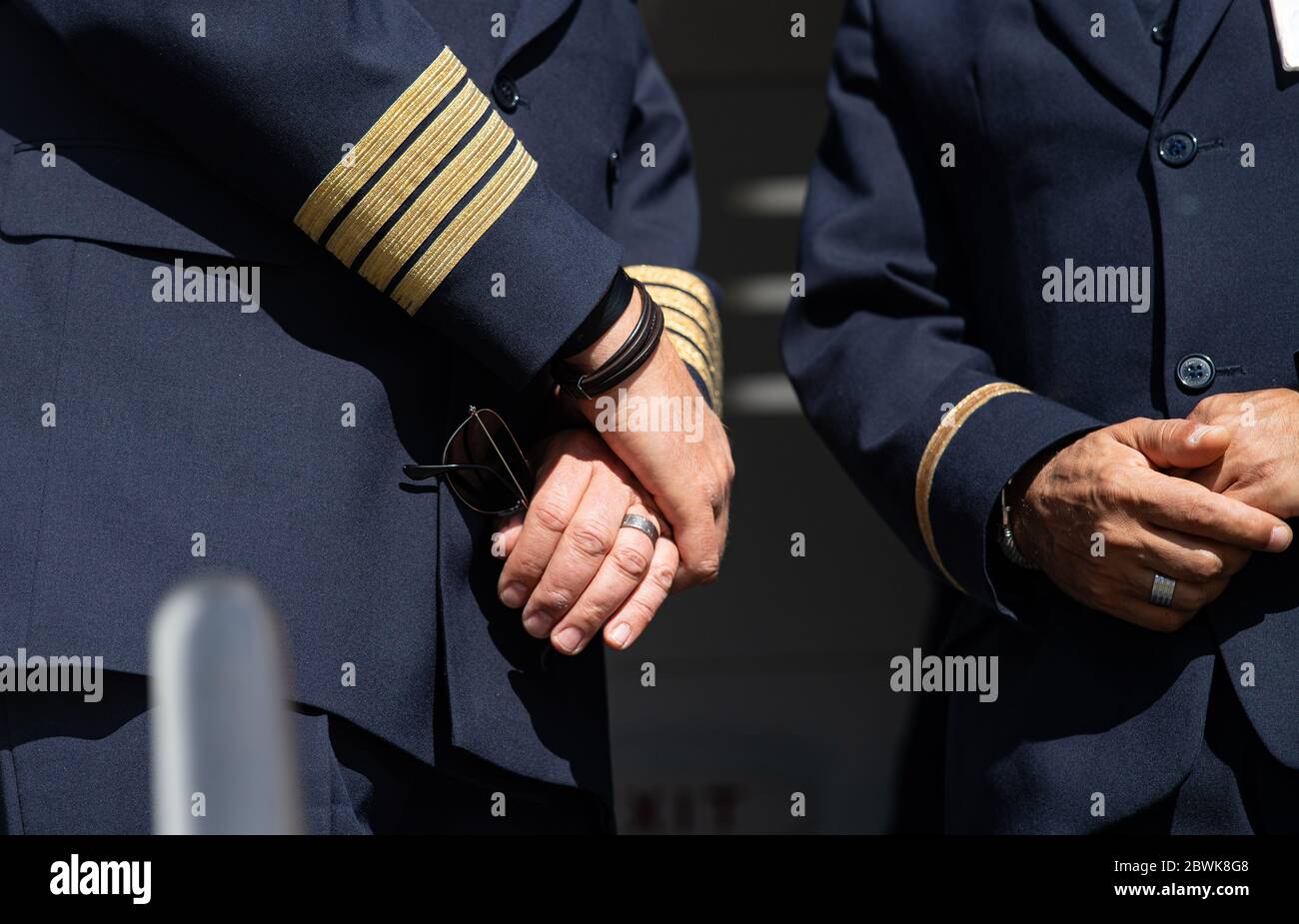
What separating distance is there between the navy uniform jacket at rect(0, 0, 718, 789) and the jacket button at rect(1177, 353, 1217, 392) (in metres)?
0.59

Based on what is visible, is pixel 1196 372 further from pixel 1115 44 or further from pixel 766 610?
pixel 766 610

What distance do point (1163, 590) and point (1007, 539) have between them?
19cm

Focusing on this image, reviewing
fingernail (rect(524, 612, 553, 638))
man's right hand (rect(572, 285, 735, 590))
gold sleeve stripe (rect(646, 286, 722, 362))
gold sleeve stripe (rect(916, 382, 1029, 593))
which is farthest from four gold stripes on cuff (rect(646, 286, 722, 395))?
fingernail (rect(524, 612, 553, 638))

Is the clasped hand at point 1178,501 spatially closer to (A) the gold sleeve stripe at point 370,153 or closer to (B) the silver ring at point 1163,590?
(B) the silver ring at point 1163,590

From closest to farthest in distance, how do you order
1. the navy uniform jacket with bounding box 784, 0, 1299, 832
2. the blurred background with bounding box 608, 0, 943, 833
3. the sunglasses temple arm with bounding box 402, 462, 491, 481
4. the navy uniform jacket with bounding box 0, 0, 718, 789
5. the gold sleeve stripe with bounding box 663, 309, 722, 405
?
the navy uniform jacket with bounding box 0, 0, 718, 789 < the sunglasses temple arm with bounding box 402, 462, 491, 481 < the navy uniform jacket with bounding box 784, 0, 1299, 832 < the gold sleeve stripe with bounding box 663, 309, 722, 405 < the blurred background with bounding box 608, 0, 943, 833

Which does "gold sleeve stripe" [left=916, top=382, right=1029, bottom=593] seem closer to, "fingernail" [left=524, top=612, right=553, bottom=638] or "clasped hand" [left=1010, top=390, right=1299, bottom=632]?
"clasped hand" [left=1010, top=390, right=1299, bottom=632]

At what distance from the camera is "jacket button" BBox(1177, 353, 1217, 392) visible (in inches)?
53.1

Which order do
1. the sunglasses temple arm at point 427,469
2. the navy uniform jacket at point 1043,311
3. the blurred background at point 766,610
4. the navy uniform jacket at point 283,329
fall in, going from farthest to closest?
the blurred background at point 766,610 < the navy uniform jacket at point 1043,311 < the sunglasses temple arm at point 427,469 < the navy uniform jacket at point 283,329

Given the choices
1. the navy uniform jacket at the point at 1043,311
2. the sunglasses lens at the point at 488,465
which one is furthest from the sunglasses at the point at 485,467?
the navy uniform jacket at the point at 1043,311

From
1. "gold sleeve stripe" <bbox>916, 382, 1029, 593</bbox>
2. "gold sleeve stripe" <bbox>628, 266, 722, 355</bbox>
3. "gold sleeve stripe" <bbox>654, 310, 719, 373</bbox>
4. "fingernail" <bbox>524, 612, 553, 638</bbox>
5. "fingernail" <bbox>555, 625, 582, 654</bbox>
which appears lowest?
"fingernail" <bbox>555, 625, 582, 654</bbox>

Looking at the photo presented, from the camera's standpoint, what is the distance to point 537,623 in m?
1.24

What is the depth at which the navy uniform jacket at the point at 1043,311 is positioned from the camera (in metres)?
1.35

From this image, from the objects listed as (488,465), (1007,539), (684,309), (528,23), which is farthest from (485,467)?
(1007,539)

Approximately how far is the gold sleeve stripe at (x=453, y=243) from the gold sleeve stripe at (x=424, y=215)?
0.01m
